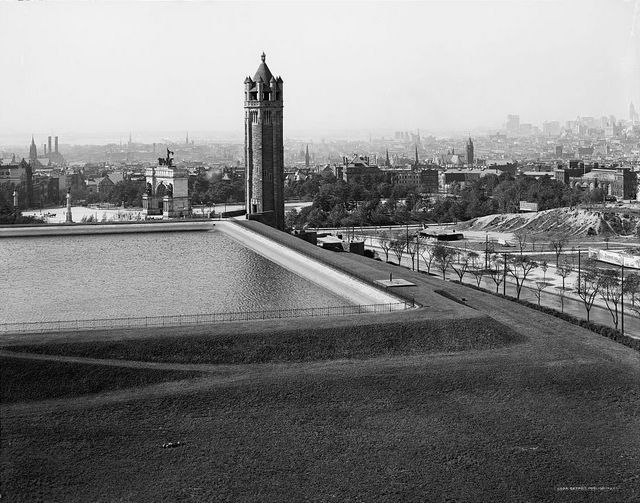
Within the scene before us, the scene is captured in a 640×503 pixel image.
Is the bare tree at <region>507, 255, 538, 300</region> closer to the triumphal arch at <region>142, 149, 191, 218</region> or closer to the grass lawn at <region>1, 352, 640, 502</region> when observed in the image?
the triumphal arch at <region>142, 149, 191, 218</region>

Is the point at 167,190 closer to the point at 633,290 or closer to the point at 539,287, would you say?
the point at 539,287

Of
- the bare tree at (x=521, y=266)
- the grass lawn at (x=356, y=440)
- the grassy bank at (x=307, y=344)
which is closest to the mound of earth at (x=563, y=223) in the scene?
the bare tree at (x=521, y=266)

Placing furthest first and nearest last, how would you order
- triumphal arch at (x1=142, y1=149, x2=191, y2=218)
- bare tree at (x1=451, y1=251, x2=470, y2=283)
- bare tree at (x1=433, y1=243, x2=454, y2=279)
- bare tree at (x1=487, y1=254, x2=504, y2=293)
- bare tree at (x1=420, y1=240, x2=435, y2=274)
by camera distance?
triumphal arch at (x1=142, y1=149, x2=191, y2=218) < bare tree at (x1=420, y1=240, x2=435, y2=274) < bare tree at (x1=433, y1=243, x2=454, y2=279) < bare tree at (x1=451, y1=251, x2=470, y2=283) < bare tree at (x1=487, y1=254, x2=504, y2=293)

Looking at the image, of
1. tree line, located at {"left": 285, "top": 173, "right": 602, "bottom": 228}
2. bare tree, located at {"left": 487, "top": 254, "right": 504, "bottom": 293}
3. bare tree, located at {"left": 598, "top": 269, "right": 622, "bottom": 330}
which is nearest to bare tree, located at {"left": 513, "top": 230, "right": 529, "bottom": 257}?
bare tree, located at {"left": 487, "top": 254, "right": 504, "bottom": 293}

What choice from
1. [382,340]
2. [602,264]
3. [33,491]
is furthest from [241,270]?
[602,264]

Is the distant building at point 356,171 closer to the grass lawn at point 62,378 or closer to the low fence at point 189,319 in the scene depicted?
the low fence at point 189,319

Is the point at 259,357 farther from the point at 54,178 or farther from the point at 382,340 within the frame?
the point at 54,178
